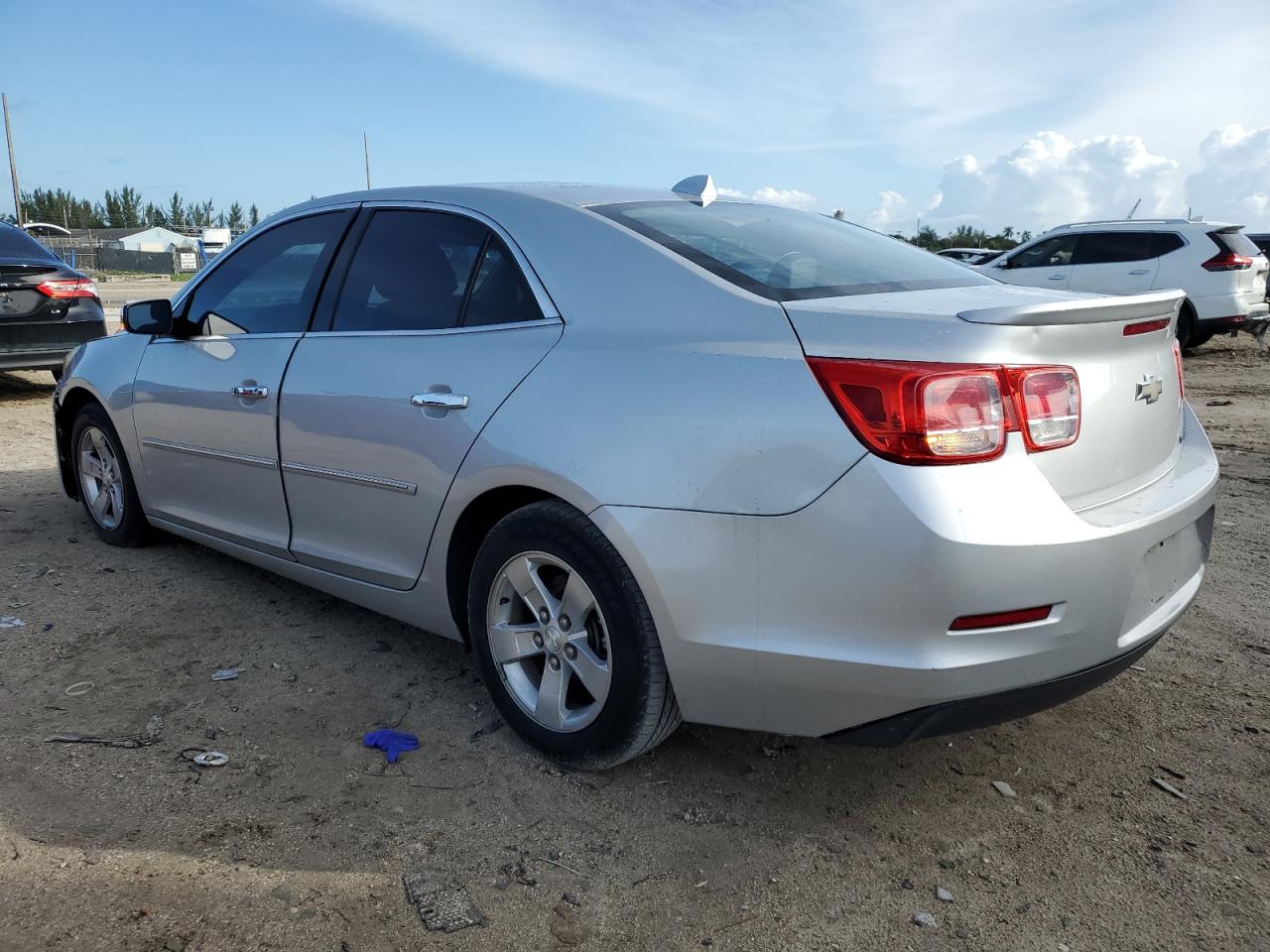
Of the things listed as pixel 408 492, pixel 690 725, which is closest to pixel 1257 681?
pixel 690 725

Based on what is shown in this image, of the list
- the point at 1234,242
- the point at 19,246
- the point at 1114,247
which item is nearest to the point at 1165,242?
the point at 1114,247

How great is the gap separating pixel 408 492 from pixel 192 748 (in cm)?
95

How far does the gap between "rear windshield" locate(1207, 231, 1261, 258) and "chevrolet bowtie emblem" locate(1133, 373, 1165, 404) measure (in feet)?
36.9

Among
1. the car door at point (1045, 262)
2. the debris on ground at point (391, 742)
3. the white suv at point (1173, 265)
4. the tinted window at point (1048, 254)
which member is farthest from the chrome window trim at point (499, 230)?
the tinted window at point (1048, 254)

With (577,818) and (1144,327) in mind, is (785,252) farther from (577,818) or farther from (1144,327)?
(577,818)

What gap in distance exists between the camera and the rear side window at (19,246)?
28.5ft

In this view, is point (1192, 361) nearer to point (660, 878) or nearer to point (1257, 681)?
point (1257, 681)

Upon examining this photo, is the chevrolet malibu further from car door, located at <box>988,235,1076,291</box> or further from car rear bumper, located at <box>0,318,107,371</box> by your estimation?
car door, located at <box>988,235,1076,291</box>

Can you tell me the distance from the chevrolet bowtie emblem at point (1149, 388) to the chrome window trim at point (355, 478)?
198 cm

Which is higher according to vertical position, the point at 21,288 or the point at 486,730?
the point at 21,288

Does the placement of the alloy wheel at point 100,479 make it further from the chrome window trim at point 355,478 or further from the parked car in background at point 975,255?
the parked car in background at point 975,255

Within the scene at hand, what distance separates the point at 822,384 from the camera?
2.15 meters

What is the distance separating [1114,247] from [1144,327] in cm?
1148

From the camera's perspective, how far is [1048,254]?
13.1 m
